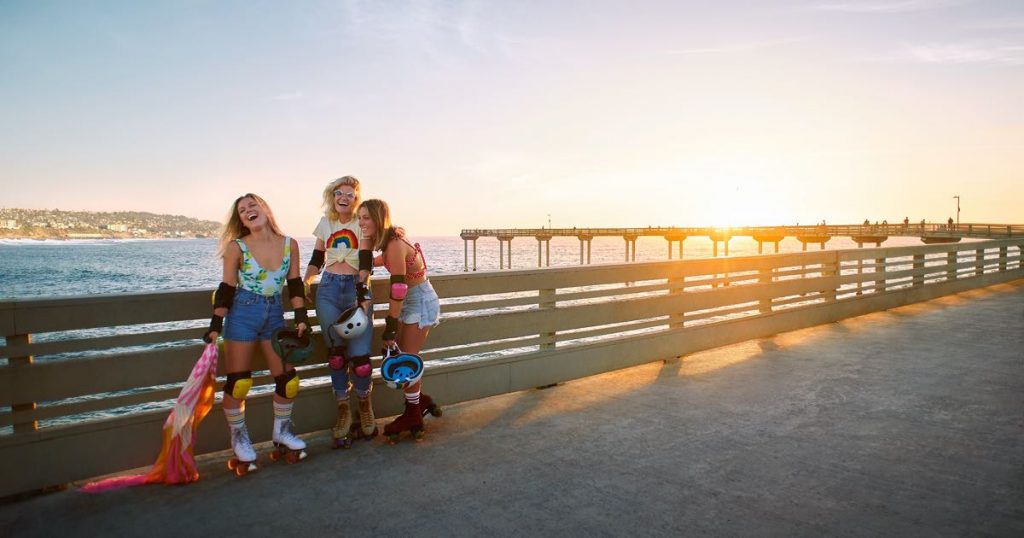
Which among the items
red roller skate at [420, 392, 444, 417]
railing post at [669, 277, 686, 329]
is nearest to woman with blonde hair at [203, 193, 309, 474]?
red roller skate at [420, 392, 444, 417]

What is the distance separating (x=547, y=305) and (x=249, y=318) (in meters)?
3.06

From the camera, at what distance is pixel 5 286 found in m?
56.6

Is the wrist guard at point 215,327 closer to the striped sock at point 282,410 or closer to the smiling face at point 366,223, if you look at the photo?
the striped sock at point 282,410

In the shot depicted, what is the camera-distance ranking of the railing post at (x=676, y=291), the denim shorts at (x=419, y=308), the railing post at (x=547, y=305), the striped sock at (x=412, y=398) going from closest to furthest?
the striped sock at (x=412, y=398) < the denim shorts at (x=419, y=308) < the railing post at (x=547, y=305) < the railing post at (x=676, y=291)

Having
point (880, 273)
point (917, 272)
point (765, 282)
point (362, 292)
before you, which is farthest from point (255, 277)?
point (917, 272)

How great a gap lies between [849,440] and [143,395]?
201 inches

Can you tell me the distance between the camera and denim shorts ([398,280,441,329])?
192 inches

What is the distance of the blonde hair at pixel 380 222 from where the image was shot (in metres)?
4.56

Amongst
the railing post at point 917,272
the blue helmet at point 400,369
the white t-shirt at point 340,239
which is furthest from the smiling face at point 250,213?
the railing post at point 917,272

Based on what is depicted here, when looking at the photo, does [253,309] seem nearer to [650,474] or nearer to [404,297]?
[404,297]

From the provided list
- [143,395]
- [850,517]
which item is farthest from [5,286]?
[850,517]

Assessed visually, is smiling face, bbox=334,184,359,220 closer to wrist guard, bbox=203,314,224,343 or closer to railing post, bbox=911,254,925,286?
wrist guard, bbox=203,314,224,343

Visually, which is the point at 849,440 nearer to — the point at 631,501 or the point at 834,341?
the point at 631,501

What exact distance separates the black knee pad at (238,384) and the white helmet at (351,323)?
0.68m
